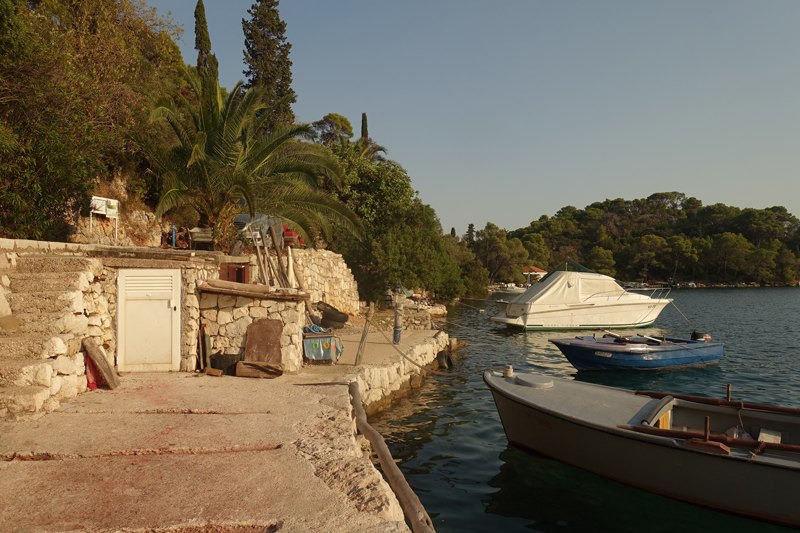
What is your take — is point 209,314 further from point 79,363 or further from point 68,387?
point 68,387

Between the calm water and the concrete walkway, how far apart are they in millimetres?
2115

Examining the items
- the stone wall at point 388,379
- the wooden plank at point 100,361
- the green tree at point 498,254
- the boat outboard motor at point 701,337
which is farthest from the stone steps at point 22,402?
the green tree at point 498,254

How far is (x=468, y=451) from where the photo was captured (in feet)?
27.5

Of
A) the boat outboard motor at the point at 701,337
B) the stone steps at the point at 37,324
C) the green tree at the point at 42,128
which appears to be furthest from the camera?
the boat outboard motor at the point at 701,337

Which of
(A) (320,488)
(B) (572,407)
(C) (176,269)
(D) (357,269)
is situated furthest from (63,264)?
(D) (357,269)

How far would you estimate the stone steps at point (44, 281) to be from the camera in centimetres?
694

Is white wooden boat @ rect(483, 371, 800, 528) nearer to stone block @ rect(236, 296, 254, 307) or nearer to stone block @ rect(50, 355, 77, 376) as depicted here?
stone block @ rect(236, 296, 254, 307)

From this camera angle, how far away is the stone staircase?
18.2ft

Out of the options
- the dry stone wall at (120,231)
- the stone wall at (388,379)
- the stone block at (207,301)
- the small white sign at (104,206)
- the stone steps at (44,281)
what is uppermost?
the small white sign at (104,206)

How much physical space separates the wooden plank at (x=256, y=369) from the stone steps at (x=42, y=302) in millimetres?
2813

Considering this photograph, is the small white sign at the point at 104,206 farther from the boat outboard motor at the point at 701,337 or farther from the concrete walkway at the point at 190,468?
the boat outboard motor at the point at 701,337

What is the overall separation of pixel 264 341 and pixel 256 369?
22.4 inches

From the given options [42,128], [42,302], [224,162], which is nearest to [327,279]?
[224,162]

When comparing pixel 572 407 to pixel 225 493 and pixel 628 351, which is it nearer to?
pixel 225 493
